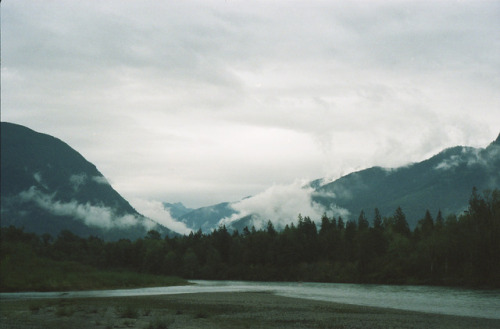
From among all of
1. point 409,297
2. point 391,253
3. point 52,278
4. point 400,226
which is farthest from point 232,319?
point 400,226

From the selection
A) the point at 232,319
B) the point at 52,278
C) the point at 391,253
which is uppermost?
the point at 391,253

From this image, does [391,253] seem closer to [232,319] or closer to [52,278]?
[52,278]

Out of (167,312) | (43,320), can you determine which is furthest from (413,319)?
(43,320)

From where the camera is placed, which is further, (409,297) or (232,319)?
(409,297)

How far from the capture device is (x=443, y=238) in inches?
5271

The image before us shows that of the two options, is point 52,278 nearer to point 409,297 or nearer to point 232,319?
point 409,297

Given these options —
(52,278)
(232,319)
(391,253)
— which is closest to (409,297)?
(232,319)

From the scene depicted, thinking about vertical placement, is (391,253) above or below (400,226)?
below

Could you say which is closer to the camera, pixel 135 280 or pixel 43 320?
pixel 43 320

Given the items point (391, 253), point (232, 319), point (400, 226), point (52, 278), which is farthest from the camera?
point (400, 226)

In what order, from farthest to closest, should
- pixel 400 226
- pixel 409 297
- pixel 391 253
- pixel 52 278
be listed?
1. pixel 400 226
2. pixel 391 253
3. pixel 52 278
4. pixel 409 297

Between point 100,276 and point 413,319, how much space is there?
301 ft

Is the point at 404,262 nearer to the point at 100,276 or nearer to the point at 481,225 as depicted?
the point at 481,225

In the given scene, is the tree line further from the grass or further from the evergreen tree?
the grass
